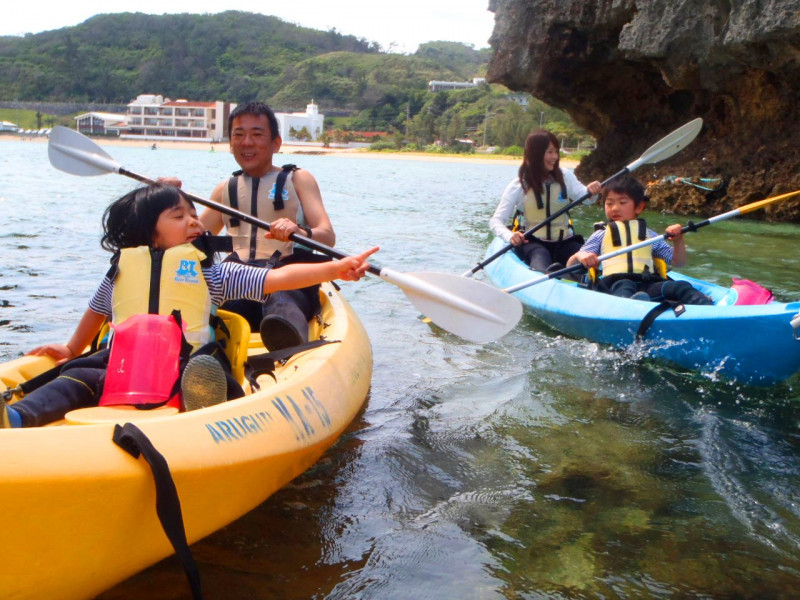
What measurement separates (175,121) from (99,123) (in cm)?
771

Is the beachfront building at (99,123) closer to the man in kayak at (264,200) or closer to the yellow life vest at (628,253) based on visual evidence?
the yellow life vest at (628,253)

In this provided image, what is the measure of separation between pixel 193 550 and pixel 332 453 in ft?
3.20

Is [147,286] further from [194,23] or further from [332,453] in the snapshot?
[194,23]

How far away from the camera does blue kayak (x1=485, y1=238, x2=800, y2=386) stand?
3932 millimetres

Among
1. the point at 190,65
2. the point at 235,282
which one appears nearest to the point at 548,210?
the point at 235,282

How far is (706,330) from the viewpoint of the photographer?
4234mm

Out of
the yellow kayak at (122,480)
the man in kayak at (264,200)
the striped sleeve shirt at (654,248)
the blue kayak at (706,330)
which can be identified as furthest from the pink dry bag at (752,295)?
the yellow kayak at (122,480)

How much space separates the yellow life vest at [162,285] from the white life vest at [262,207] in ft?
4.45

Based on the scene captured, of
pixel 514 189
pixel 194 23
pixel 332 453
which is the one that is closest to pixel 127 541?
pixel 332 453

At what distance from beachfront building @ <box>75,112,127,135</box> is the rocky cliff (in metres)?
72.9

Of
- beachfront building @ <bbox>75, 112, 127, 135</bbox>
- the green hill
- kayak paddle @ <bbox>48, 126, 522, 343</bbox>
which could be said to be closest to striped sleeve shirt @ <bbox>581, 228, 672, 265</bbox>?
kayak paddle @ <bbox>48, 126, 522, 343</bbox>

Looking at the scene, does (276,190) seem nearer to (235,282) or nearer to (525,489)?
(235,282)

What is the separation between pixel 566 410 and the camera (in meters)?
4.07

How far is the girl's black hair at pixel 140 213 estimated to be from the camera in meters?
2.80
